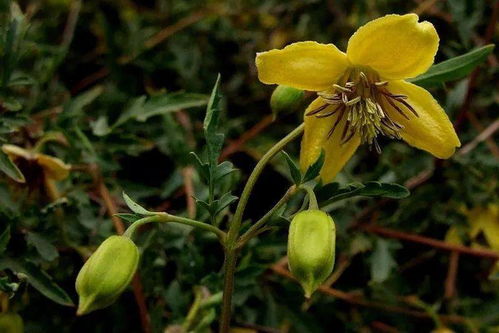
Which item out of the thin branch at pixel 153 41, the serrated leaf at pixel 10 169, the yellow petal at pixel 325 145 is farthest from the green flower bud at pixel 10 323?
the thin branch at pixel 153 41

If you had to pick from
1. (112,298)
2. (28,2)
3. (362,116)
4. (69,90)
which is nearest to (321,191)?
(362,116)

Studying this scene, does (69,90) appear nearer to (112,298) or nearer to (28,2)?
(28,2)

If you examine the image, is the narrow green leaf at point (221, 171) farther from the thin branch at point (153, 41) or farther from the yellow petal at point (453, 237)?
the thin branch at point (153, 41)

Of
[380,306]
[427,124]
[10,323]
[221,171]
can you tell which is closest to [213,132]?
[221,171]

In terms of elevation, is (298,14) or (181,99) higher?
(181,99)

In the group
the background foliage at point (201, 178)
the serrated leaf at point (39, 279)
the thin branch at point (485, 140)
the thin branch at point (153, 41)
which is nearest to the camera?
the serrated leaf at point (39, 279)

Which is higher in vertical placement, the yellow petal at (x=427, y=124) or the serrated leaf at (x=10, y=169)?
the yellow petal at (x=427, y=124)

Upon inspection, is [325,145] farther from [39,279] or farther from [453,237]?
[453,237]
